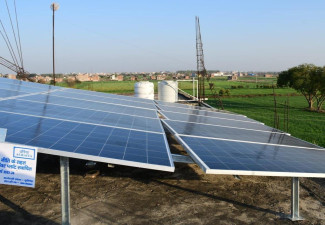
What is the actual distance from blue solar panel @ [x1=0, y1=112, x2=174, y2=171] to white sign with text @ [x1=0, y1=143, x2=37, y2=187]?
229 millimetres

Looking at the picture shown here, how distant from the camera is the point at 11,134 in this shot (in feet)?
22.3

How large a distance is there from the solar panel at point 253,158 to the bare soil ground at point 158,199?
2.06 metres

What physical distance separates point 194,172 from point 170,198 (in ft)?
9.91

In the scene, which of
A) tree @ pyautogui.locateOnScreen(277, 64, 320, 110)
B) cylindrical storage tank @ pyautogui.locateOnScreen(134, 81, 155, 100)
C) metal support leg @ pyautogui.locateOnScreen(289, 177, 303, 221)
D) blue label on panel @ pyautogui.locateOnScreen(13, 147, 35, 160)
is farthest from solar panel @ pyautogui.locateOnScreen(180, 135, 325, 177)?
tree @ pyautogui.locateOnScreen(277, 64, 320, 110)

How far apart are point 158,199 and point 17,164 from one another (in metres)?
5.54

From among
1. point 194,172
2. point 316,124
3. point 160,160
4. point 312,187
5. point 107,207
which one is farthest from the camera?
point 316,124

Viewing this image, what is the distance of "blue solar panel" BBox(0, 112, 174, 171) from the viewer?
20.5 ft

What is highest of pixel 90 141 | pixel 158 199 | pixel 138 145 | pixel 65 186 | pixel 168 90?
pixel 168 90

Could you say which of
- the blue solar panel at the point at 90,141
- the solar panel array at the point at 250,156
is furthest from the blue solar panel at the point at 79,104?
the blue solar panel at the point at 90,141

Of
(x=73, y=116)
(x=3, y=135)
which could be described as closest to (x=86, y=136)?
(x=3, y=135)

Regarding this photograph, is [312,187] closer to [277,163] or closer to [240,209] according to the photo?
[240,209]

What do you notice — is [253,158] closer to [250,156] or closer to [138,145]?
[250,156]

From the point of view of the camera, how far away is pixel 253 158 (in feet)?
26.1

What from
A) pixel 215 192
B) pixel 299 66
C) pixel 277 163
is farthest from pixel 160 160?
pixel 299 66
